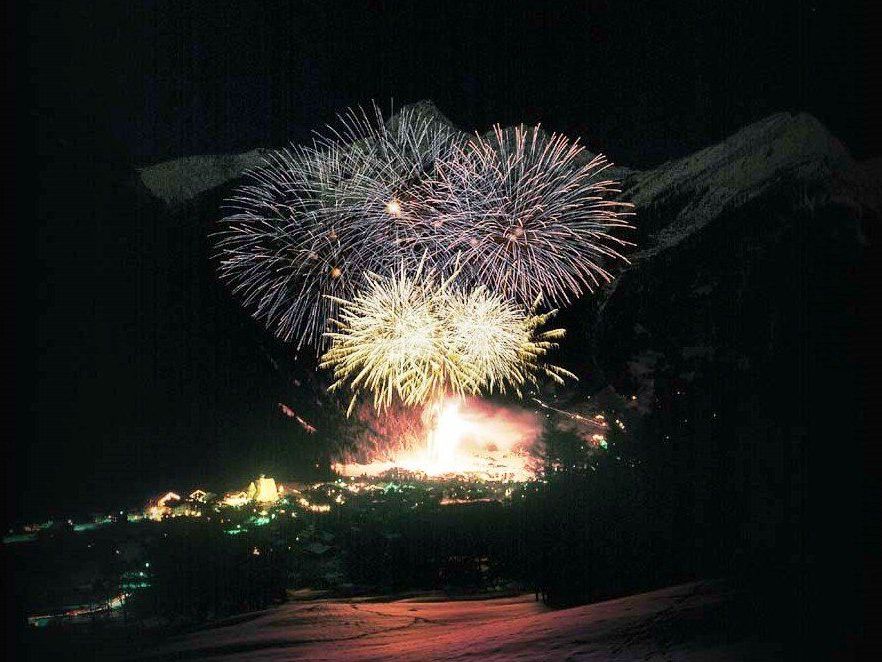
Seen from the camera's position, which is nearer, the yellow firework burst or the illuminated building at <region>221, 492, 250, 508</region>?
the illuminated building at <region>221, 492, 250, 508</region>

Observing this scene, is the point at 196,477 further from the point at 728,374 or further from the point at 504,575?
the point at 728,374

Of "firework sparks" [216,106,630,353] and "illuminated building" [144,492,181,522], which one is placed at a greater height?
"firework sparks" [216,106,630,353]

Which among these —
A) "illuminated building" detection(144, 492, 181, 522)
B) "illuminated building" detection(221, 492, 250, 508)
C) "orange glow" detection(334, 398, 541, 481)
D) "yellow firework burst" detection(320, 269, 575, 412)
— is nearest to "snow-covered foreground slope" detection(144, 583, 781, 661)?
"illuminated building" detection(144, 492, 181, 522)

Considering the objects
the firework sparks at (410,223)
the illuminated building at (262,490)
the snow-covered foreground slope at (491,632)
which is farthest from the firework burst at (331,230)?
the snow-covered foreground slope at (491,632)

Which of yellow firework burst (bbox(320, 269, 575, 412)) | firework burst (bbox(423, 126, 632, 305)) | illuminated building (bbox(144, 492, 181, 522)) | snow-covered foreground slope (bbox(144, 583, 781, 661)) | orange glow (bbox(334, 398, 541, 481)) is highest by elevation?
firework burst (bbox(423, 126, 632, 305))

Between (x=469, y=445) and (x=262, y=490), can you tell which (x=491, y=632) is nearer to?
(x=262, y=490)

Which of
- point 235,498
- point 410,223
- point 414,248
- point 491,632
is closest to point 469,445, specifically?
point 414,248

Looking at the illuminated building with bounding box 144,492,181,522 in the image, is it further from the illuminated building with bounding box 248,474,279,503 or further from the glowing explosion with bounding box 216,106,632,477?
the glowing explosion with bounding box 216,106,632,477

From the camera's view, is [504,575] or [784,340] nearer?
[784,340]

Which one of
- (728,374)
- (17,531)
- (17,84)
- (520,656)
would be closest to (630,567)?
(728,374)
